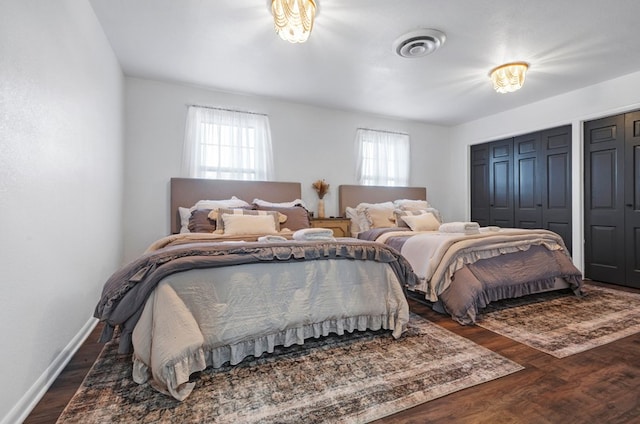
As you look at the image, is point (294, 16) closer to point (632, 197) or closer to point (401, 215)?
point (401, 215)

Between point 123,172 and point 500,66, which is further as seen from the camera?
point 123,172

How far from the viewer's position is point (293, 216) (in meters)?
3.51

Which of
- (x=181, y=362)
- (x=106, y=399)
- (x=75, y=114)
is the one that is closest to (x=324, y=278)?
(x=181, y=362)

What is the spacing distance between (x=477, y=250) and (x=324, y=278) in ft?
5.17

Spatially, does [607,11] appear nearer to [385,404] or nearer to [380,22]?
[380,22]

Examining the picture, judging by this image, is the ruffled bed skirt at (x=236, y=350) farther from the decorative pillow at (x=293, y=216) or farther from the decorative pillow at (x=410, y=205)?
the decorative pillow at (x=410, y=205)

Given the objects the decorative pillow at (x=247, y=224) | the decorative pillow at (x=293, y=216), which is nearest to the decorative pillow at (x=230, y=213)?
the decorative pillow at (x=247, y=224)

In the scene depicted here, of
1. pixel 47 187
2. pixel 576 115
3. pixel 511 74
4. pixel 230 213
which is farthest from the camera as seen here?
pixel 576 115

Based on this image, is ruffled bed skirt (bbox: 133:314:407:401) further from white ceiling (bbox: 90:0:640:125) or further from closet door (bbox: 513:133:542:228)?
closet door (bbox: 513:133:542:228)

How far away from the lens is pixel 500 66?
323 centimetres

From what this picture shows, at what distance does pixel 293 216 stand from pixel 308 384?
2.12 metres

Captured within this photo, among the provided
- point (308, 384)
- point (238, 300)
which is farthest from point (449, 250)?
point (238, 300)

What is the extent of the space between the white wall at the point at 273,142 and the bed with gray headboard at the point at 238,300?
1543 millimetres

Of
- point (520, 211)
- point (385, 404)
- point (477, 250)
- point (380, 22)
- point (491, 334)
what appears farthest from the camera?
point (520, 211)
